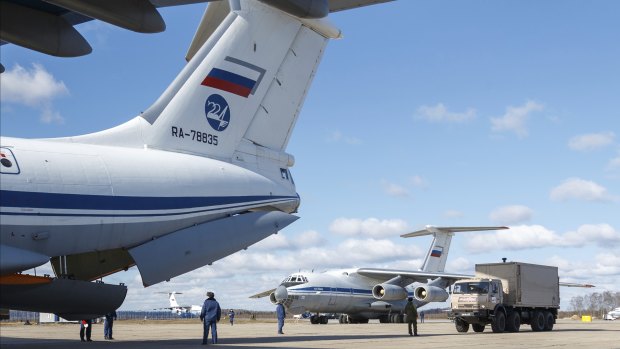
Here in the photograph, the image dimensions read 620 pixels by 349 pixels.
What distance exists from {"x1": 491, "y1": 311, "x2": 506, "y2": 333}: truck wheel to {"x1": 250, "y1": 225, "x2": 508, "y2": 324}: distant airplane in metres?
6.13

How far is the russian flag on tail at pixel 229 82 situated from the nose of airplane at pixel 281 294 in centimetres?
1591

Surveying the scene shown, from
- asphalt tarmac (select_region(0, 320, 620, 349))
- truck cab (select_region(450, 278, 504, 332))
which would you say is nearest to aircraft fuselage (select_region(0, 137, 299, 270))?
asphalt tarmac (select_region(0, 320, 620, 349))

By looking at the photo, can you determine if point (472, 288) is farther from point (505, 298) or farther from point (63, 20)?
point (63, 20)

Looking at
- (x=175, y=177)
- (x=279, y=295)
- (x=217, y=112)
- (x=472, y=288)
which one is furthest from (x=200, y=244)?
(x=279, y=295)

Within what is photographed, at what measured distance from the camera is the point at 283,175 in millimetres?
12539

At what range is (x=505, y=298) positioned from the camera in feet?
68.8

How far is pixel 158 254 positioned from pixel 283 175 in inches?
119

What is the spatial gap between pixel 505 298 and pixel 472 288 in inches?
48.1

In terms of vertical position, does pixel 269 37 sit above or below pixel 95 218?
above

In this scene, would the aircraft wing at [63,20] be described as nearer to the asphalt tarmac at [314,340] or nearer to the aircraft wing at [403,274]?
the asphalt tarmac at [314,340]

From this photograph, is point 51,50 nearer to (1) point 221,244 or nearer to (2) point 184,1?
(2) point 184,1

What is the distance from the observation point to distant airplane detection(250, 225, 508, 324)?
27.4 meters

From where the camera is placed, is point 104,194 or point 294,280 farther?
point 294,280

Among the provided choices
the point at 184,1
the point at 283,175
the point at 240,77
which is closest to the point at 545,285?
the point at 283,175
